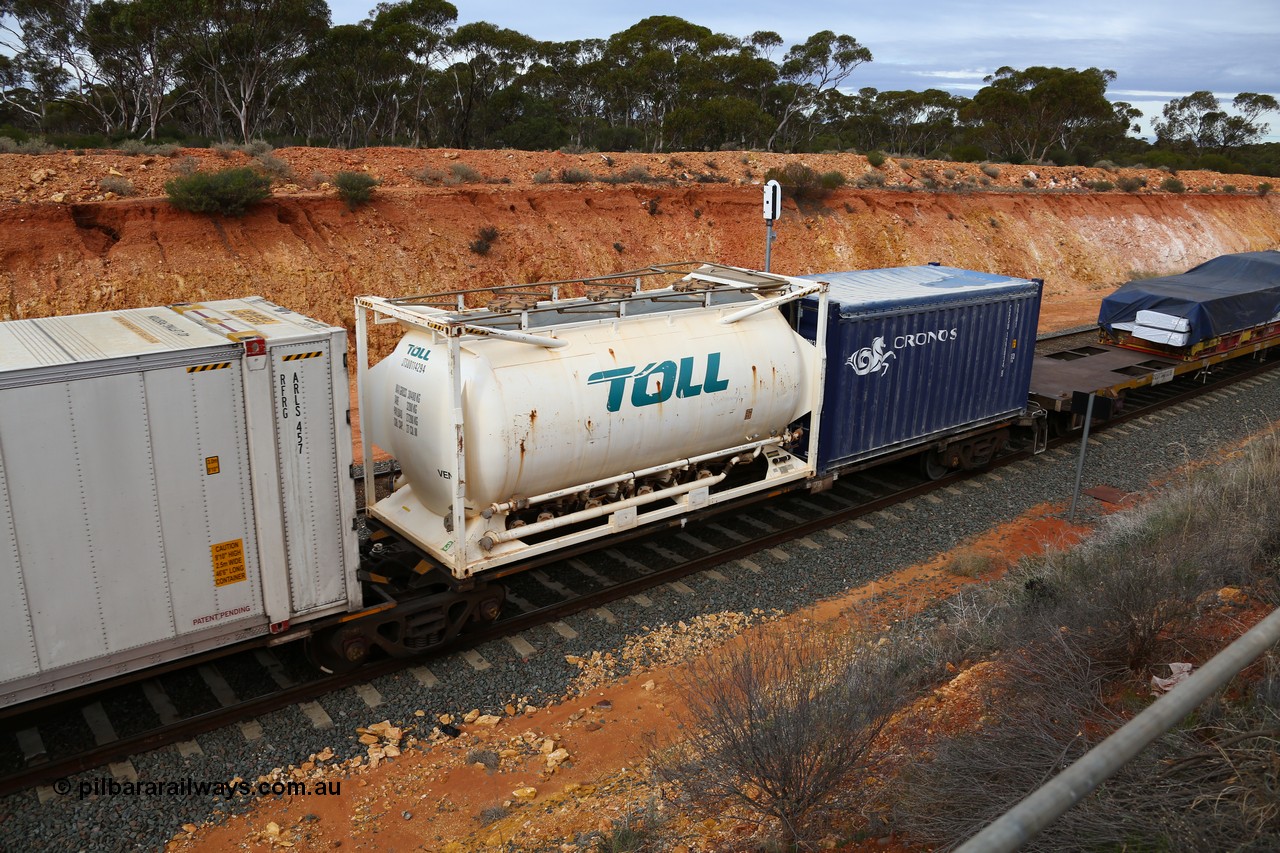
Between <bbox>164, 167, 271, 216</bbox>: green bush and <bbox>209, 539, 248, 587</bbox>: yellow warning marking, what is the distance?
15.8 meters

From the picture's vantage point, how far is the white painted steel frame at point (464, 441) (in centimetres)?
838

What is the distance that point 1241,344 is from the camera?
19500 millimetres

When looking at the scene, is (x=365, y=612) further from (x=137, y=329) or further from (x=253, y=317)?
(x=137, y=329)

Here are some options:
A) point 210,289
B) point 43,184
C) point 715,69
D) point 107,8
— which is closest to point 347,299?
point 210,289

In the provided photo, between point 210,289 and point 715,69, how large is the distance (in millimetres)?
39009

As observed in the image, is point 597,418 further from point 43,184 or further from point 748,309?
point 43,184

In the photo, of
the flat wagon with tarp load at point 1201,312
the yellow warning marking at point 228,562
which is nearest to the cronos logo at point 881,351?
the yellow warning marking at point 228,562

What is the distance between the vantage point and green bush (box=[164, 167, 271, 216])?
20219 millimetres

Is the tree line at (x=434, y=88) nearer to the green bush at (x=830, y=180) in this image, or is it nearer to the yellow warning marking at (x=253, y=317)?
the green bush at (x=830, y=180)

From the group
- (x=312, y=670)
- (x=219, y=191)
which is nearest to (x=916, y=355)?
(x=312, y=670)

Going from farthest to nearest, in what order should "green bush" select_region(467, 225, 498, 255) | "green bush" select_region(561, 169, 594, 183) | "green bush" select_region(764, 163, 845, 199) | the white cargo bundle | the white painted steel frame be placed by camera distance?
"green bush" select_region(764, 163, 845, 199), "green bush" select_region(561, 169, 594, 183), "green bush" select_region(467, 225, 498, 255), the white painted steel frame, the white cargo bundle

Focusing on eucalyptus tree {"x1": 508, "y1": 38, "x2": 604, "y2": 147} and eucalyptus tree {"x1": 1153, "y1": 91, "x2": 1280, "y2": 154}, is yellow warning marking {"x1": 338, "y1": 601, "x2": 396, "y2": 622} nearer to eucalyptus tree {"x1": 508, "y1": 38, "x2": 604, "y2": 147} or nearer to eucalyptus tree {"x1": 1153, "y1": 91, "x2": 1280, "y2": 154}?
eucalyptus tree {"x1": 508, "y1": 38, "x2": 604, "y2": 147}

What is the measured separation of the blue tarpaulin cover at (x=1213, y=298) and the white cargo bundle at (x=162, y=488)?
1700 cm

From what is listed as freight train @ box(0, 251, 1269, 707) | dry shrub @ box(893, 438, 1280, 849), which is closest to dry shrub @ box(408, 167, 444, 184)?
freight train @ box(0, 251, 1269, 707)
